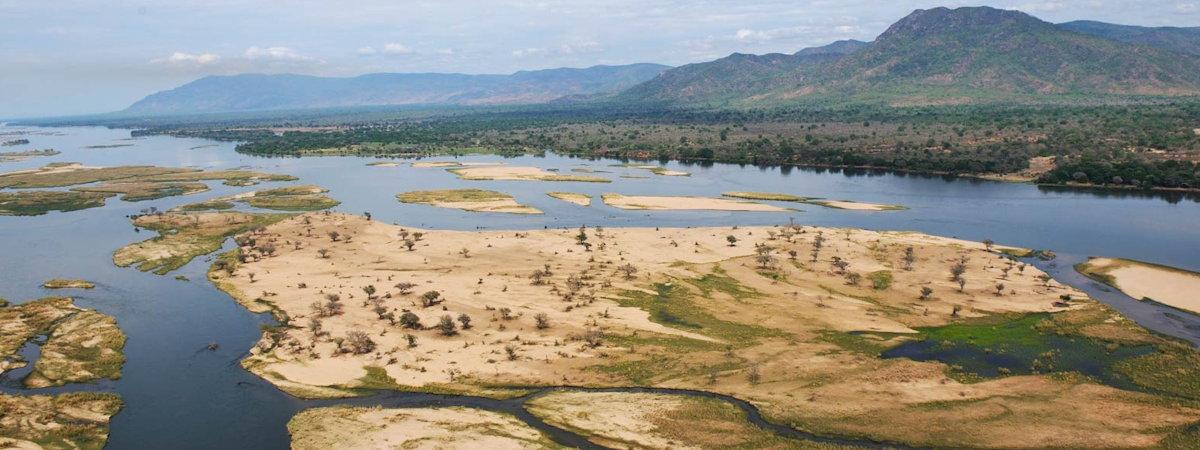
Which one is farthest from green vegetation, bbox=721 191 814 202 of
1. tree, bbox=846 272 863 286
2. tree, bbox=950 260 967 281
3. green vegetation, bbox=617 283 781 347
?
green vegetation, bbox=617 283 781 347

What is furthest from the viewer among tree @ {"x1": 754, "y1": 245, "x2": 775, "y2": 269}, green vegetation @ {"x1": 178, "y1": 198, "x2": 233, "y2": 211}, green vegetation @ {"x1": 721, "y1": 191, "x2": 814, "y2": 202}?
green vegetation @ {"x1": 721, "y1": 191, "x2": 814, "y2": 202}

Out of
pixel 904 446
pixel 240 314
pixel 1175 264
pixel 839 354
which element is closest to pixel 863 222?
pixel 1175 264

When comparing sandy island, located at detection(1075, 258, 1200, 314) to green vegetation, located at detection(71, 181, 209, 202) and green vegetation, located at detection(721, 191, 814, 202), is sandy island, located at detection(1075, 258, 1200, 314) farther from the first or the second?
green vegetation, located at detection(71, 181, 209, 202)

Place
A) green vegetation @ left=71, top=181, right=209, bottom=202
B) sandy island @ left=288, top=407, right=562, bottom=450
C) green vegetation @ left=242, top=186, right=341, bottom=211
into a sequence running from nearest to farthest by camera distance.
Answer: sandy island @ left=288, top=407, right=562, bottom=450 → green vegetation @ left=242, top=186, right=341, bottom=211 → green vegetation @ left=71, top=181, right=209, bottom=202

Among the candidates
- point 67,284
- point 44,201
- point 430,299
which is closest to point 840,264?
point 430,299

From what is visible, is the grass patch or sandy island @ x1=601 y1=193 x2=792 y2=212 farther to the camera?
sandy island @ x1=601 y1=193 x2=792 y2=212

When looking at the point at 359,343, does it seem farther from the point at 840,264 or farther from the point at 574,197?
the point at 574,197

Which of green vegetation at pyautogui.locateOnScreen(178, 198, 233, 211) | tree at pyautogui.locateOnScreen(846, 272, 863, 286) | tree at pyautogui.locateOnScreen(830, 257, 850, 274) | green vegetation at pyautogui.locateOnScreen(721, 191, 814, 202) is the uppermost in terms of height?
green vegetation at pyautogui.locateOnScreen(721, 191, 814, 202)
